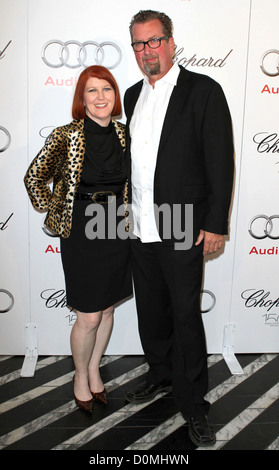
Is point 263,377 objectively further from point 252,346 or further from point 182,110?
point 182,110

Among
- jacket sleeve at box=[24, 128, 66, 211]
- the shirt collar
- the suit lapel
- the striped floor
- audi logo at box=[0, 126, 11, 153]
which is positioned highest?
the shirt collar

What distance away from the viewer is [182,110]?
2.00 meters

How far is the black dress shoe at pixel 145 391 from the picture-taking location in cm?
247

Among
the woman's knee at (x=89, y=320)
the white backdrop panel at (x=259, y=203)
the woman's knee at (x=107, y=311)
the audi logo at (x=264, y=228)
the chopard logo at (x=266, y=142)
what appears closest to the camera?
the woman's knee at (x=89, y=320)

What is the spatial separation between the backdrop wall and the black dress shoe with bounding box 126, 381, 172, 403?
46 centimetres

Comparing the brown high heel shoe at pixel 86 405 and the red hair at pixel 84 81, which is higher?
the red hair at pixel 84 81

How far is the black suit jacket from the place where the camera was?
1962 mm

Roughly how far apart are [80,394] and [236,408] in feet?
2.82

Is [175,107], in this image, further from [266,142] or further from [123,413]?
[123,413]

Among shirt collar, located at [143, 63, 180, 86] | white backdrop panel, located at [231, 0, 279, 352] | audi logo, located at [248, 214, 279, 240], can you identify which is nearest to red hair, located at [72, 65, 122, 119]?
shirt collar, located at [143, 63, 180, 86]

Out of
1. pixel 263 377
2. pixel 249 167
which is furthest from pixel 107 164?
pixel 263 377

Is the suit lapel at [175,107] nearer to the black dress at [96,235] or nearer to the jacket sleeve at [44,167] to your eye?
the black dress at [96,235]

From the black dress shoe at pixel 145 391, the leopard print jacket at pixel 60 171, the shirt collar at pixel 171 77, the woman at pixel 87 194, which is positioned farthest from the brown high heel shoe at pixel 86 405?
the shirt collar at pixel 171 77

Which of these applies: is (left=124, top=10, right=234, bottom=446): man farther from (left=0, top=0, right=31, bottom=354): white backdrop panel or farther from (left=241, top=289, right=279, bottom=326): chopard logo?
(left=241, top=289, right=279, bottom=326): chopard logo
